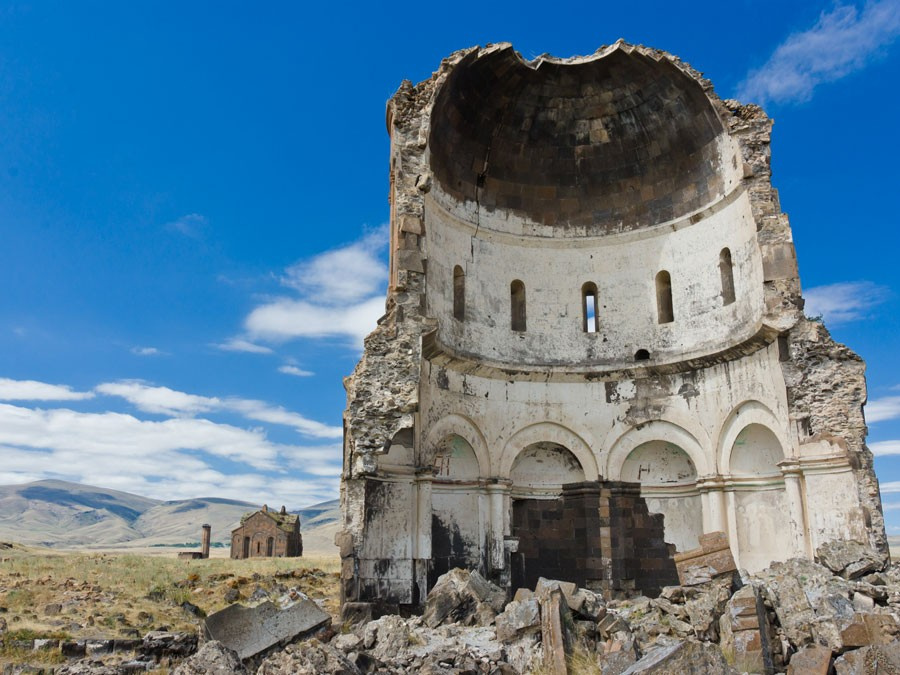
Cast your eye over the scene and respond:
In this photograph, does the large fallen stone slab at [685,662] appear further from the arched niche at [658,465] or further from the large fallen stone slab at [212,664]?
the arched niche at [658,465]

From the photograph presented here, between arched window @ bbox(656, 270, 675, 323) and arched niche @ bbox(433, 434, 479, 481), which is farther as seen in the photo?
arched window @ bbox(656, 270, 675, 323)

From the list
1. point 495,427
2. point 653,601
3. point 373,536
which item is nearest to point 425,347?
point 495,427

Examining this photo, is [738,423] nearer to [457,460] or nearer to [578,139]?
[457,460]

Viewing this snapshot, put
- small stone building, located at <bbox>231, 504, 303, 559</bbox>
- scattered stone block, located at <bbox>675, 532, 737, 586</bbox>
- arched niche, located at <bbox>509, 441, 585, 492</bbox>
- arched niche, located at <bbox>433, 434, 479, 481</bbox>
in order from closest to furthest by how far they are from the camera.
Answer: scattered stone block, located at <bbox>675, 532, 737, 586</bbox>, arched niche, located at <bbox>433, 434, 479, 481</bbox>, arched niche, located at <bbox>509, 441, 585, 492</bbox>, small stone building, located at <bbox>231, 504, 303, 559</bbox>

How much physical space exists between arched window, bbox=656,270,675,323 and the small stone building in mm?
27684

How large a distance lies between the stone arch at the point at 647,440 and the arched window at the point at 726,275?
2.81 meters

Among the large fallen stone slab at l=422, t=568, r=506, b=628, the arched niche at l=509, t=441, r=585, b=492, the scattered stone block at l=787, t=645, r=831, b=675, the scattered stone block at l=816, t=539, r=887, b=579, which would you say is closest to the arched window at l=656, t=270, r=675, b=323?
the arched niche at l=509, t=441, r=585, b=492

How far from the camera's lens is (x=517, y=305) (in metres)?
18.1

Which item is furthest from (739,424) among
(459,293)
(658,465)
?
(459,293)

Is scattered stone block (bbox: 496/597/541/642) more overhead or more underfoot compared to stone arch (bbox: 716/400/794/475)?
more underfoot

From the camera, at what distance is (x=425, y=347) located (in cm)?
1531

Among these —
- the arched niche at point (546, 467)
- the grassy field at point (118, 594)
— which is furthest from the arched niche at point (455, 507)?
the grassy field at point (118, 594)

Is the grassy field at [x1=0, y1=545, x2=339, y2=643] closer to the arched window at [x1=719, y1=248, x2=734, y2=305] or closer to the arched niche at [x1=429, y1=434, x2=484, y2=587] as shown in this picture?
the arched niche at [x1=429, y1=434, x2=484, y2=587]

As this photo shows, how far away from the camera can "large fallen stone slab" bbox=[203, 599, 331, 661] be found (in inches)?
364
